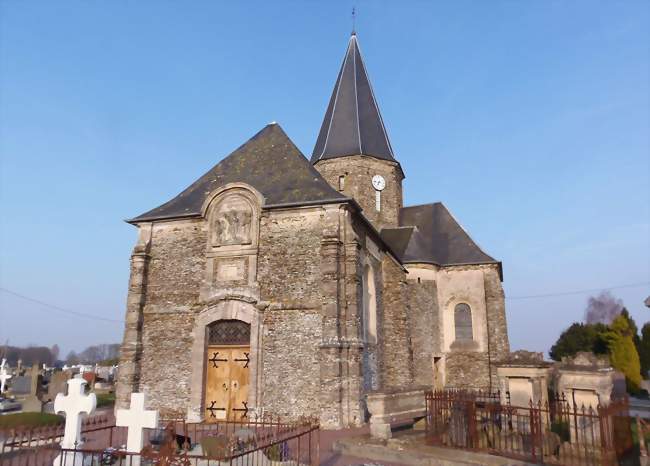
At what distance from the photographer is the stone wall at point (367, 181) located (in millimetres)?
24000

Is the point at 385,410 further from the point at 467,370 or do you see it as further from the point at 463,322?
the point at 463,322

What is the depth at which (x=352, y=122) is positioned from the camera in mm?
25484

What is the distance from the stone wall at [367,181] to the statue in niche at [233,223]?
32.5 ft

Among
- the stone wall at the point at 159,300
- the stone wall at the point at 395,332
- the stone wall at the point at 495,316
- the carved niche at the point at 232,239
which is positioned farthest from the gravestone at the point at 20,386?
the stone wall at the point at 495,316

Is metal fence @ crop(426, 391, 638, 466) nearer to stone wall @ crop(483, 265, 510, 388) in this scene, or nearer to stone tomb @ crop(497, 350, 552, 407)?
Result: stone tomb @ crop(497, 350, 552, 407)

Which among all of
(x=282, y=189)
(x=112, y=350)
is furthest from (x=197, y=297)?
(x=112, y=350)

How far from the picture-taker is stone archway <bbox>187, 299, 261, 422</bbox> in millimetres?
13234

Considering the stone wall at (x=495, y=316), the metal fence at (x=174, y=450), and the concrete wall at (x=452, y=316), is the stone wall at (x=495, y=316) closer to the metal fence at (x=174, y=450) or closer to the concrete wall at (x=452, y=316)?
the concrete wall at (x=452, y=316)

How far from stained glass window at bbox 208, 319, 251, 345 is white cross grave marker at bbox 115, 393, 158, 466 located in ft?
20.8

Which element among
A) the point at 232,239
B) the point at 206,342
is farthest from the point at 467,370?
the point at 232,239

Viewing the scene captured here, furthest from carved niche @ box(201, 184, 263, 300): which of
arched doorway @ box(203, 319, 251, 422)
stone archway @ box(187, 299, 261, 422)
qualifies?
arched doorway @ box(203, 319, 251, 422)

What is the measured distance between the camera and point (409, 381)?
61.5 ft

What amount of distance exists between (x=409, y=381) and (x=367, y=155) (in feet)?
36.6

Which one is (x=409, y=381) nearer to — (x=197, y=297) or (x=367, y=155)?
(x=197, y=297)
